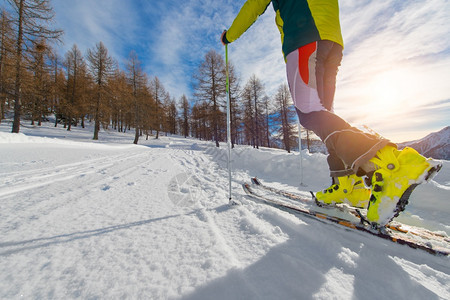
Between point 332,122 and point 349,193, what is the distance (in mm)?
820

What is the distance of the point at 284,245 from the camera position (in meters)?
0.94

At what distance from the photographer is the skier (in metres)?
1.01

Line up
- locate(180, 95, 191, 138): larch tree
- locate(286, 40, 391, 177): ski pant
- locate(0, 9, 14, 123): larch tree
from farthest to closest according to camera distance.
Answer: locate(180, 95, 191, 138): larch tree → locate(0, 9, 14, 123): larch tree → locate(286, 40, 391, 177): ski pant

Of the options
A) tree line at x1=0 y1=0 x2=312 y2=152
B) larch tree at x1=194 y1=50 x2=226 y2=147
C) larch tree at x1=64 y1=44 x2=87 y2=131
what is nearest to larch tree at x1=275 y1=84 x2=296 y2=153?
tree line at x1=0 y1=0 x2=312 y2=152

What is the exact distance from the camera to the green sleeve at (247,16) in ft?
5.28

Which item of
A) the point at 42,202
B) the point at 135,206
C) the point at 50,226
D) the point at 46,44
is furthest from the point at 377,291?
the point at 46,44

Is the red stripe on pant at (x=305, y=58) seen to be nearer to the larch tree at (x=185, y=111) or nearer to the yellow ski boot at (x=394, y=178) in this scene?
the yellow ski boot at (x=394, y=178)

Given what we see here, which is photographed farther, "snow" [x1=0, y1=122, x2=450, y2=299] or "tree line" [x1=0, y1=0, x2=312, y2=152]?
"tree line" [x1=0, y1=0, x2=312, y2=152]

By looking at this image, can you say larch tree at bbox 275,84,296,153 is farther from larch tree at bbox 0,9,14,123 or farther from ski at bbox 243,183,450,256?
larch tree at bbox 0,9,14,123

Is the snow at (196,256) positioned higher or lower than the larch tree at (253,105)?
lower

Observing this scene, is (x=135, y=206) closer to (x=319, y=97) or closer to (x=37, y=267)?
(x=37, y=267)

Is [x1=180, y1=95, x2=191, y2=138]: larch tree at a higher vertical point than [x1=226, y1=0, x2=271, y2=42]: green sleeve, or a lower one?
higher

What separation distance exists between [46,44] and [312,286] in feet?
54.6

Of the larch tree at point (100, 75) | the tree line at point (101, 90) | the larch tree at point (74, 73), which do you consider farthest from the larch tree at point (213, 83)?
the larch tree at point (74, 73)
